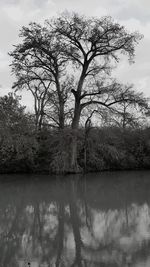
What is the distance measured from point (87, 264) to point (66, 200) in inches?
371

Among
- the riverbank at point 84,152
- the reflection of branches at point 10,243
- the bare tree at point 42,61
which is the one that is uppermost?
the bare tree at point 42,61

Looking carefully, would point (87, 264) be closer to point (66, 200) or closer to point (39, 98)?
point (66, 200)

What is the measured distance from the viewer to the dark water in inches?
296

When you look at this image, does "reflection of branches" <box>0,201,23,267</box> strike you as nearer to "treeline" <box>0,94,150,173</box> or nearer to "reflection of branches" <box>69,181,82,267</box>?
"reflection of branches" <box>69,181,82,267</box>

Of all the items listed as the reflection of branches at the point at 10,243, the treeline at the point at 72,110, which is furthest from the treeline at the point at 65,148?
the reflection of branches at the point at 10,243

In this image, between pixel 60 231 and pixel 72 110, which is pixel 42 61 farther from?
pixel 60 231

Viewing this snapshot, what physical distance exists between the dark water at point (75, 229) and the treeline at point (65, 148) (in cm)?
1016

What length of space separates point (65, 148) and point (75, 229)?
19.8m

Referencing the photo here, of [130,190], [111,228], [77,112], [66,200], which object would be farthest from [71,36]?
[111,228]

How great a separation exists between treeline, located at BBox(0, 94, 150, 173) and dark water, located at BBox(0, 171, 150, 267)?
10162mm

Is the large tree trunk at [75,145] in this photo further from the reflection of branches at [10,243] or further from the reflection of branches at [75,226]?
the reflection of branches at [10,243]

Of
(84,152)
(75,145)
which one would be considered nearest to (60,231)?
(75,145)

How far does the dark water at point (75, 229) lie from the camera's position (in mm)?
7528

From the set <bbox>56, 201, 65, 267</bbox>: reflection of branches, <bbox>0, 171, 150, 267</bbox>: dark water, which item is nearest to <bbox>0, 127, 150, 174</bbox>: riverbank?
<bbox>0, 171, 150, 267</bbox>: dark water
